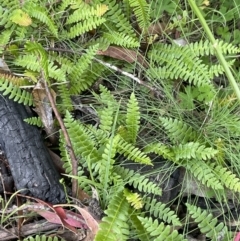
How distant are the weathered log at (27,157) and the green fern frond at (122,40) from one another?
2.36ft

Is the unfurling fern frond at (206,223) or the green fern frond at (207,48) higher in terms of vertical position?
the green fern frond at (207,48)

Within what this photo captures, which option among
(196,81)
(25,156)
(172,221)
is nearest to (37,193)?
(25,156)

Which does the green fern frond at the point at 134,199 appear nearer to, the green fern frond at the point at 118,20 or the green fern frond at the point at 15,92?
the green fern frond at the point at 15,92

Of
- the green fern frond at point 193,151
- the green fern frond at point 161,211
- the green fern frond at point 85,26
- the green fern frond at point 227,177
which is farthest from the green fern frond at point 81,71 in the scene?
the green fern frond at point 227,177

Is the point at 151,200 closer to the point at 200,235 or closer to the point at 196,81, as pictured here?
the point at 200,235

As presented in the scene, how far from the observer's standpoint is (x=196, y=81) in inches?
101

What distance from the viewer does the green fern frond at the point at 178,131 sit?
2436 millimetres

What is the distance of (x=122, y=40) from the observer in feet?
8.59

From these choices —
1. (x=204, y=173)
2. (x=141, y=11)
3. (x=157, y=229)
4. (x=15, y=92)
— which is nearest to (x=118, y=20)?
(x=141, y=11)

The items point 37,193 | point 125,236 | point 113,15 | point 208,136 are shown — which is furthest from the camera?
point 113,15

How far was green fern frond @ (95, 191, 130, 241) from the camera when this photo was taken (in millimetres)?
2098

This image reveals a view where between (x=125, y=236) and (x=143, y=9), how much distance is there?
4.45 feet

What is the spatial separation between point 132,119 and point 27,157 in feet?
2.05

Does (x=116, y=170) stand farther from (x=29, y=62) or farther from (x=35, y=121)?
(x=29, y=62)
